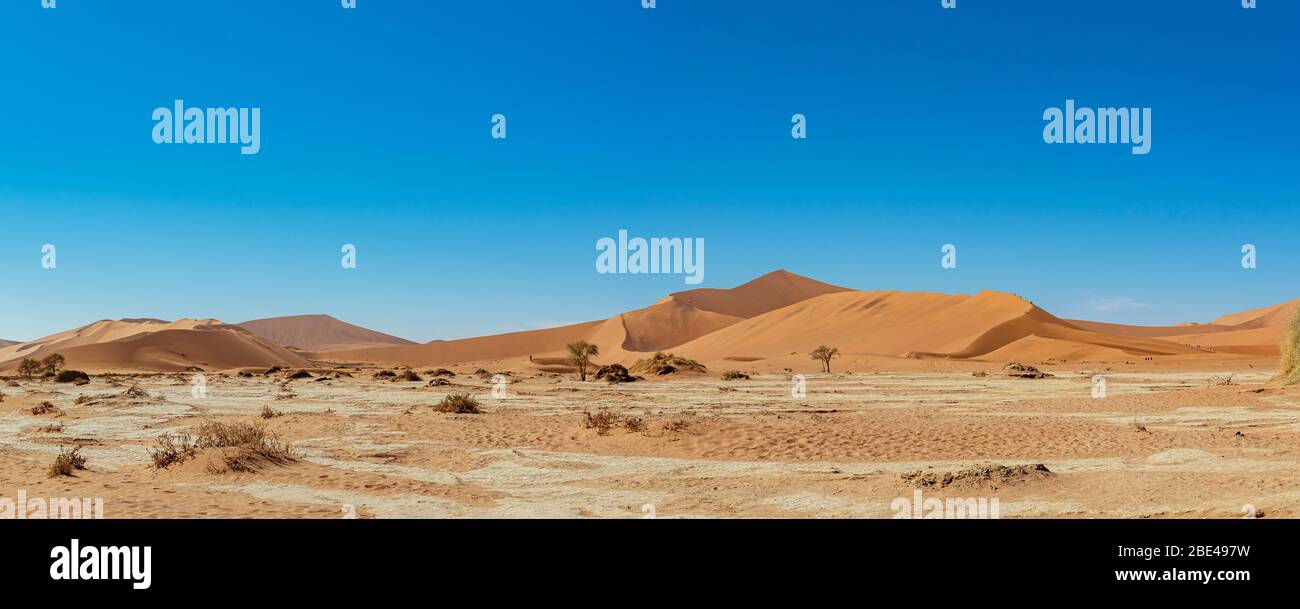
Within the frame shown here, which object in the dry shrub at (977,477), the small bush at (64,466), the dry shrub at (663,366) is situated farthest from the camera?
the dry shrub at (663,366)

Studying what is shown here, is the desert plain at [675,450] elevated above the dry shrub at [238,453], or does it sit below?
below

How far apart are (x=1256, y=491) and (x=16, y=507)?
13.6 metres

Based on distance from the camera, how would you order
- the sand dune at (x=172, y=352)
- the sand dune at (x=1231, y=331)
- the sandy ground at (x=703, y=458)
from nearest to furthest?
the sandy ground at (x=703, y=458) → the sand dune at (x=172, y=352) → the sand dune at (x=1231, y=331)

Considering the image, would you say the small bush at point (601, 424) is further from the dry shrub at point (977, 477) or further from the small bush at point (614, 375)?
the small bush at point (614, 375)

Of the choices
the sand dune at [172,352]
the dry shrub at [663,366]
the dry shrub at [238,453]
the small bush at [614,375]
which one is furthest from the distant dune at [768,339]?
the dry shrub at [238,453]

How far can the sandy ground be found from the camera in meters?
9.03

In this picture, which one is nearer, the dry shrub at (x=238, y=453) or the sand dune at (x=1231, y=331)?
the dry shrub at (x=238, y=453)

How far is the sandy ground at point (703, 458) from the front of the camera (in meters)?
9.03

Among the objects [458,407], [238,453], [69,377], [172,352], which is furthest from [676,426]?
[172,352]

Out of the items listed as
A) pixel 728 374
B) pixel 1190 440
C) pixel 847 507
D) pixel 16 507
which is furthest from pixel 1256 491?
pixel 728 374

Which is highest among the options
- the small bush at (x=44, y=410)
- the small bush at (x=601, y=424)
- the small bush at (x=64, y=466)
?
the small bush at (x=64, y=466)

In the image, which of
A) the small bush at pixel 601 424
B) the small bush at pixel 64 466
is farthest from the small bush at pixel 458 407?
the small bush at pixel 64 466

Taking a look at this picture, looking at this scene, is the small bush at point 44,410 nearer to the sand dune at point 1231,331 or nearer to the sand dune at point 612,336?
the sand dune at point 612,336
